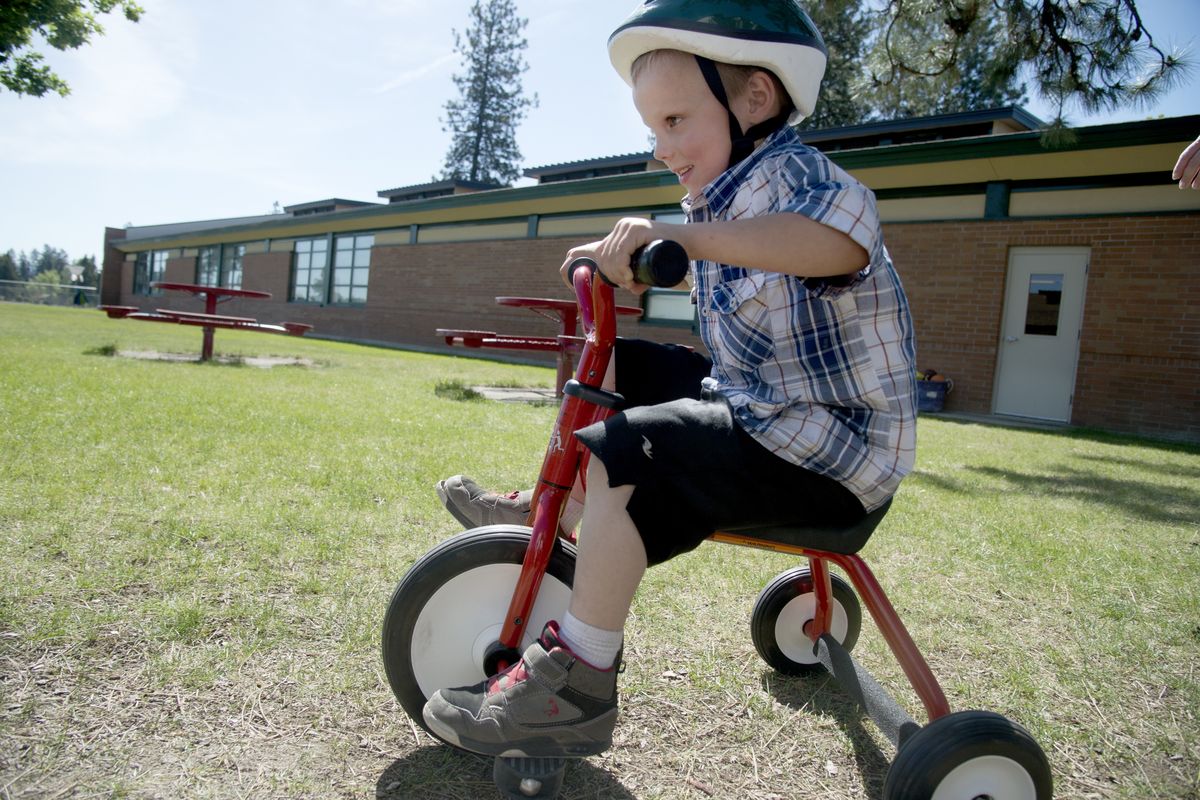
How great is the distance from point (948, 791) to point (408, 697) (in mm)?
→ 1086

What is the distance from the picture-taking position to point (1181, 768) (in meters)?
1.83

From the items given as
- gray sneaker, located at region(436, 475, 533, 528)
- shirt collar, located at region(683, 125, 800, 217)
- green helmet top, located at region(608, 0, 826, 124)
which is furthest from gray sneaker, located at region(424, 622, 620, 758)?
green helmet top, located at region(608, 0, 826, 124)

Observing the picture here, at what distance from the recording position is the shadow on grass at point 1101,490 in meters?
4.62

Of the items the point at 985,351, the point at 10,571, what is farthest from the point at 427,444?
the point at 985,351

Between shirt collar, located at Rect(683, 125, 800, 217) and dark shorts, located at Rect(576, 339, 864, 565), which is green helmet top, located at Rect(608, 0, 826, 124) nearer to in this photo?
shirt collar, located at Rect(683, 125, 800, 217)

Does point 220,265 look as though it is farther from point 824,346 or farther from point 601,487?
point 824,346

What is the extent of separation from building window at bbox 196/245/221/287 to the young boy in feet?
115

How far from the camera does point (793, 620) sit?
2.24 m

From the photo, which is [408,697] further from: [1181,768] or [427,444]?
[427,444]

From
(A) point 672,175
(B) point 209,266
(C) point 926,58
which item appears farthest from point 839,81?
(B) point 209,266

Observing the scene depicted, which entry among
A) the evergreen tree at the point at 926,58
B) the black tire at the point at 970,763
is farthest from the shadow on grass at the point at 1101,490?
the evergreen tree at the point at 926,58

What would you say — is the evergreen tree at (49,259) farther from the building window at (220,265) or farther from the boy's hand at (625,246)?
the boy's hand at (625,246)

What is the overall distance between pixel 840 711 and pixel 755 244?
1339 mm

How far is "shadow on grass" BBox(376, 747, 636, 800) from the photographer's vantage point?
62.3 inches
